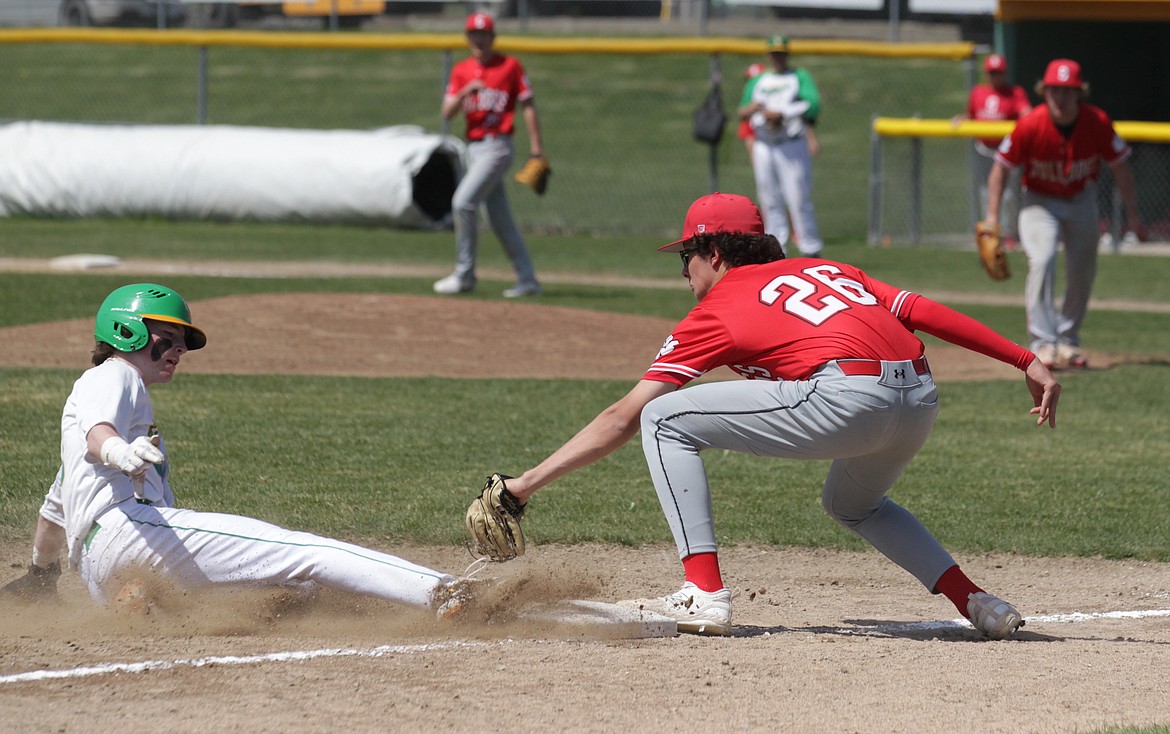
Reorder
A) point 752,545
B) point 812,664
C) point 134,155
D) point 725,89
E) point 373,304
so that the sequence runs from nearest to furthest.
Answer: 1. point 812,664
2. point 752,545
3. point 373,304
4. point 134,155
5. point 725,89

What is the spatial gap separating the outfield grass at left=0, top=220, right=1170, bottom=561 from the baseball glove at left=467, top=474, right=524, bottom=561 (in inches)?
61.9

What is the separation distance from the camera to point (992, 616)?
15.7ft

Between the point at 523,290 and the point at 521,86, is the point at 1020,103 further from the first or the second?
the point at 523,290

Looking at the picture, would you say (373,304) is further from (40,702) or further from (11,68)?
(11,68)

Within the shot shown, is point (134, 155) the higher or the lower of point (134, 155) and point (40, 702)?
the lower

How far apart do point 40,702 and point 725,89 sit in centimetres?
2597

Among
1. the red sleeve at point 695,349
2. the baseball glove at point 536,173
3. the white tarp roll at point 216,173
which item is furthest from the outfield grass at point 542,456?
the white tarp roll at point 216,173

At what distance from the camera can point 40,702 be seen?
12.6ft

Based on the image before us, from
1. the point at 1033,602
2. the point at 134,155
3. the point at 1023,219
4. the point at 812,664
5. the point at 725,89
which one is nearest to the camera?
the point at 812,664

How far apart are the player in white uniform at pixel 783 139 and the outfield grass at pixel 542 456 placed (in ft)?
14.2

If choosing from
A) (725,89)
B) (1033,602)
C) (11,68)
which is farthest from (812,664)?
(11,68)

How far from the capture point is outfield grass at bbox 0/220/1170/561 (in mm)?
6387

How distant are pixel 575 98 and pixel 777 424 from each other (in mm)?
26071

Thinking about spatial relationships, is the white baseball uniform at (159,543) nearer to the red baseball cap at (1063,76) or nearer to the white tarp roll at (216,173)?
the red baseball cap at (1063,76)
